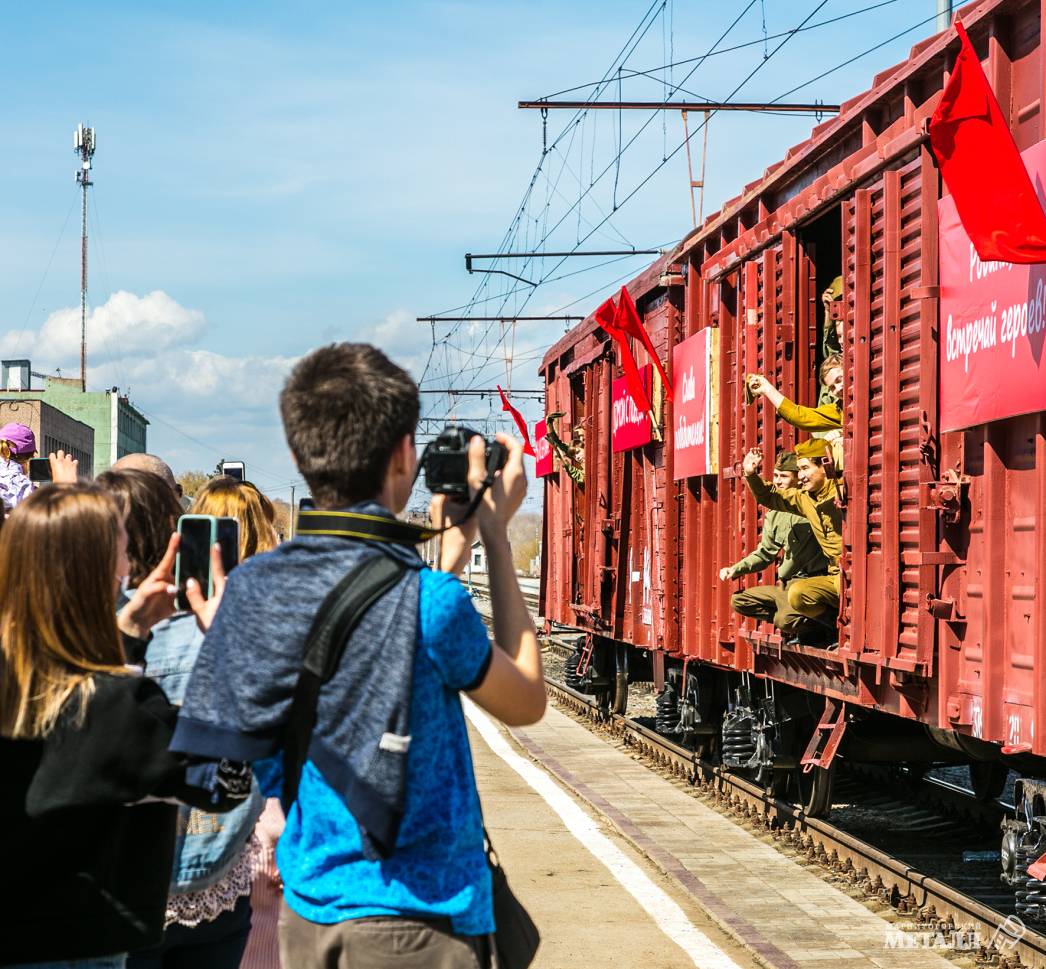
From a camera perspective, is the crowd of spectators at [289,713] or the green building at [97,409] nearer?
the crowd of spectators at [289,713]

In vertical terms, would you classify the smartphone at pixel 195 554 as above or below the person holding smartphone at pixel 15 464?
below

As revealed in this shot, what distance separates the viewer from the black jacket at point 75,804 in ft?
9.16

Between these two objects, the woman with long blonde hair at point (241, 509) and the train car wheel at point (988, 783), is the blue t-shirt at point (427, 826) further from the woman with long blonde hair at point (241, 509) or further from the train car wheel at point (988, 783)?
the train car wheel at point (988, 783)

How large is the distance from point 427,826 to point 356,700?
0.25 meters

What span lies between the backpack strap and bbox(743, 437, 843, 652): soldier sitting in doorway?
262 inches

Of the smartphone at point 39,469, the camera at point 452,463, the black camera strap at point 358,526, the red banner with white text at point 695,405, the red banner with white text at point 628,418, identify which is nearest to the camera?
the black camera strap at point 358,526

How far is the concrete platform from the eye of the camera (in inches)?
289

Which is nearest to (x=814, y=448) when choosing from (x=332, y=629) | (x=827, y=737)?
(x=827, y=737)

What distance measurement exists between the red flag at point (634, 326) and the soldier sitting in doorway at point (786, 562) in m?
3.49

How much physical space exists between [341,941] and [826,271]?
28.2 ft

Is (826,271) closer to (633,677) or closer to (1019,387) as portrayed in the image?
(1019,387)

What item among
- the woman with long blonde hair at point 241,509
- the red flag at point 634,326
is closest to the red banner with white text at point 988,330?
the woman with long blonde hair at point 241,509

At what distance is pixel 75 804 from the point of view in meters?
2.79

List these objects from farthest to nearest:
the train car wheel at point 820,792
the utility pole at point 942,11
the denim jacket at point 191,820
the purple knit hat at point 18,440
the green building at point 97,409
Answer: the green building at point 97,409, the utility pole at point 942,11, the train car wheel at point 820,792, the purple knit hat at point 18,440, the denim jacket at point 191,820
